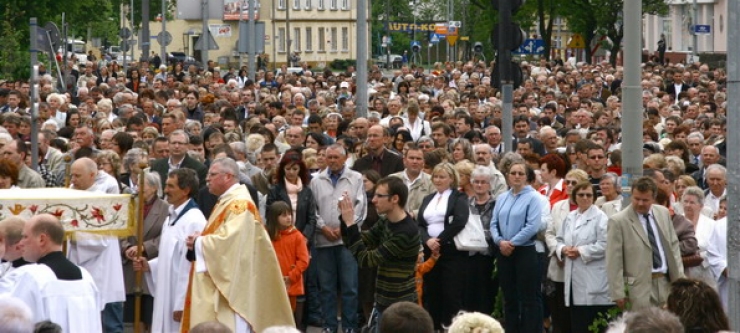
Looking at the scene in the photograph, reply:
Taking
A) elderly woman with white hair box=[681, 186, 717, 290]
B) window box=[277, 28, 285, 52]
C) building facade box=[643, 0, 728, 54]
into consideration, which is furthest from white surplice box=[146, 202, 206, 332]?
window box=[277, 28, 285, 52]

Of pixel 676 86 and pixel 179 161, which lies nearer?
pixel 179 161

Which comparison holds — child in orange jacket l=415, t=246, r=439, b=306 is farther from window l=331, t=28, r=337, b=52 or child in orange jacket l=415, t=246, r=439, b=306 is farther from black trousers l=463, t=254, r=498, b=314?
window l=331, t=28, r=337, b=52

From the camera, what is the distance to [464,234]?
1430cm

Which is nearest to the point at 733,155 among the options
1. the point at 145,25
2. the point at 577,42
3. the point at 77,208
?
the point at 77,208

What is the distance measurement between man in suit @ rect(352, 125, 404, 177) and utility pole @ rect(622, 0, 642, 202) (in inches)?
159

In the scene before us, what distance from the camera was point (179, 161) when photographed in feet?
51.4

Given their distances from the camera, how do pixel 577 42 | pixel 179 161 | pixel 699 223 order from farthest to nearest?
pixel 577 42 → pixel 179 161 → pixel 699 223

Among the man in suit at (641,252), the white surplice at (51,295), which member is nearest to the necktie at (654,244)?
the man in suit at (641,252)

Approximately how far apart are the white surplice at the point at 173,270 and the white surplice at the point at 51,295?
2282 mm

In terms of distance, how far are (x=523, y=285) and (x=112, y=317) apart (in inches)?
139

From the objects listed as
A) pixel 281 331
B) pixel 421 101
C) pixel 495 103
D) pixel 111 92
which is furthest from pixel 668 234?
pixel 111 92

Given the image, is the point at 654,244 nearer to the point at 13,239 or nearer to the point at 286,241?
the point at 286,241

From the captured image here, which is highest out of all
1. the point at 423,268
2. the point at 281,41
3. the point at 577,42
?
the point at 281,41

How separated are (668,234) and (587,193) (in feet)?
2.96
